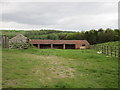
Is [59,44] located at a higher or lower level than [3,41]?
lower

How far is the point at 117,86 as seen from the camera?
462 centimetres

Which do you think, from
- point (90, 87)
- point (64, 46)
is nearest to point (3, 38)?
point (90, 87)

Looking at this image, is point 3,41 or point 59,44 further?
point 59,44

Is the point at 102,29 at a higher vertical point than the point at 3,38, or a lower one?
higher

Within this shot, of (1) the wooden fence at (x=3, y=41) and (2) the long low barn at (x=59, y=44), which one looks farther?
(2) the long low barn at (x=59, y=44)

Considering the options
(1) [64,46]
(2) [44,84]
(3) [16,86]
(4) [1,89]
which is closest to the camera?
(4) [1,89]

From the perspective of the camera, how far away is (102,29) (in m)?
54.2

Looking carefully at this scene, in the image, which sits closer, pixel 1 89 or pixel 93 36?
pixel 1 89

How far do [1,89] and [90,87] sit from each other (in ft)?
9.03

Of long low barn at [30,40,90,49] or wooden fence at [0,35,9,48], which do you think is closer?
wooden fence at [0,35,9,48]

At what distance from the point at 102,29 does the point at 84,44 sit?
2105 centimetres

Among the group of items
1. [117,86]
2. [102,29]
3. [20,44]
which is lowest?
[117,86]

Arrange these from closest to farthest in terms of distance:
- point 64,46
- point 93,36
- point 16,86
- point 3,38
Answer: point 16,86, point 3,38, point 64,46, point 93,36

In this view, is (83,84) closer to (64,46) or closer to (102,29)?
(64,46)
